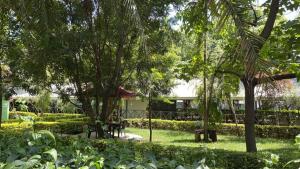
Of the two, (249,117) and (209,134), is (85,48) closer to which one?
(249,117)

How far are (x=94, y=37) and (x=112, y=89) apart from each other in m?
2.94

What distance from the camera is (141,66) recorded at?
14.7 meters

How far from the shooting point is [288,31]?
290 inches

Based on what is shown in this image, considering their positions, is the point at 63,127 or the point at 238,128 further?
the point at 238,128

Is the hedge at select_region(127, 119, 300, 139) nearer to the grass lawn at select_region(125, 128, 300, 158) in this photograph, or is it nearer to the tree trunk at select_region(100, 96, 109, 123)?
the grass lawn at select_region(125, 128, 300, 158)

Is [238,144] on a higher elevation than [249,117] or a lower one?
lower

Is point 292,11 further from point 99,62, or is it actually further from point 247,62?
point 99,62

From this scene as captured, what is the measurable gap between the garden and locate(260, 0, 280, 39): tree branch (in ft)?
0.07

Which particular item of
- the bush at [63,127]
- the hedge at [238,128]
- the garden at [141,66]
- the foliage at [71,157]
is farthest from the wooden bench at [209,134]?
the foliage at [71,157]

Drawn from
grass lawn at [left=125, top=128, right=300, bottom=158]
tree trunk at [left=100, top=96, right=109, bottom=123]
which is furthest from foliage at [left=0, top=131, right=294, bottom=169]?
tree trunk at [left=100, top=96, right=109, bottom=123]

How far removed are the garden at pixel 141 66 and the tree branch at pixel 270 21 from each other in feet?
0.07

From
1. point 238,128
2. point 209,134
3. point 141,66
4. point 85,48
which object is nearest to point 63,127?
point 209,134

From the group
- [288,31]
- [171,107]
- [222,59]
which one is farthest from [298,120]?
[288,31]

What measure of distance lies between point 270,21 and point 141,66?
6.92m
